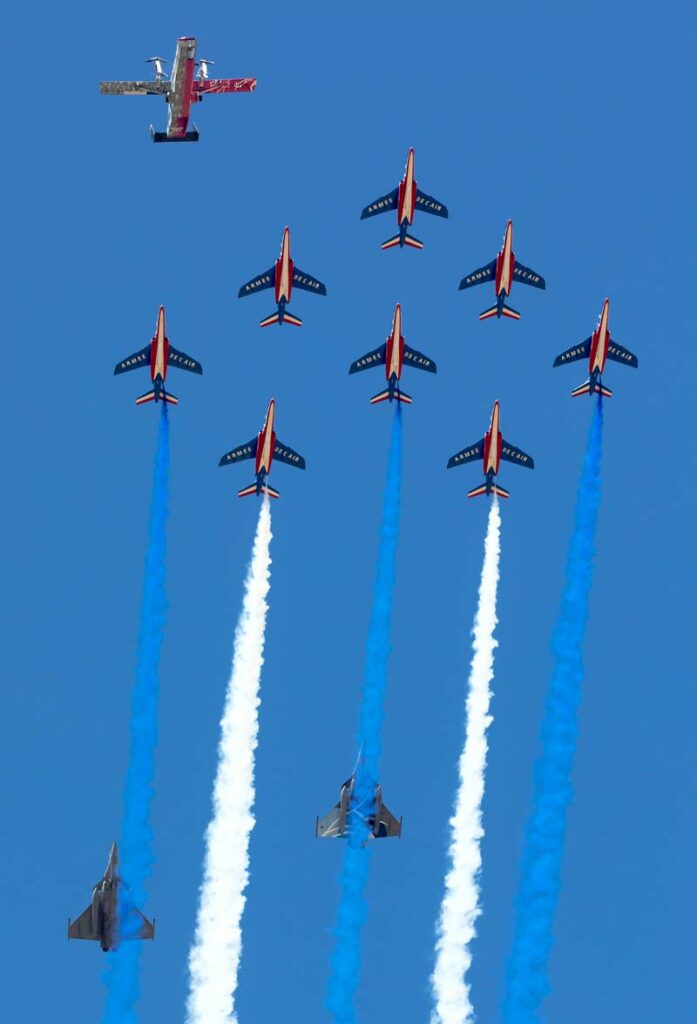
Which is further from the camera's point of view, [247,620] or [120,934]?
[247,620]

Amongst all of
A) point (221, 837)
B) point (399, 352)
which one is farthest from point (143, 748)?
point (399, 352)

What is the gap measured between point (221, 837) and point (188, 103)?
91.2 feet

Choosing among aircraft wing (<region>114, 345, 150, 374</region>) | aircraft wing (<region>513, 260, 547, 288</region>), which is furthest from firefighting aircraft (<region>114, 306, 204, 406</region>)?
aircraft wing (<region>513, 260, 547, 288</region>)

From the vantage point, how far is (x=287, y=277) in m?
109

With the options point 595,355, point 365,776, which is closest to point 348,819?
point 365,776

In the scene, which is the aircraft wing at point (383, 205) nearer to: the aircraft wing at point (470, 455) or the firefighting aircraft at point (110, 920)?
the aircraft wing at point (470, 455)

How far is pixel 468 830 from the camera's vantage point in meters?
99.2

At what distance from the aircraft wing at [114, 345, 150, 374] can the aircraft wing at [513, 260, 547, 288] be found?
48.9 feet

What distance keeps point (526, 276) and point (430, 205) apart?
15.2ft

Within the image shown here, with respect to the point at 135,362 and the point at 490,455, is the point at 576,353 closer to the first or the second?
the point at 490,455

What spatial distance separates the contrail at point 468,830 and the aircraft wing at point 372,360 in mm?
7209

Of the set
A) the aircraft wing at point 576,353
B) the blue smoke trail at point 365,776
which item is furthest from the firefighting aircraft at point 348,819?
the aircraft wing at point 576,353

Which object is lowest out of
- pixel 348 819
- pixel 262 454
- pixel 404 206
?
pixel 348 819

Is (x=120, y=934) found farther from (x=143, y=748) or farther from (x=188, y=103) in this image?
(x=188, y=103)
